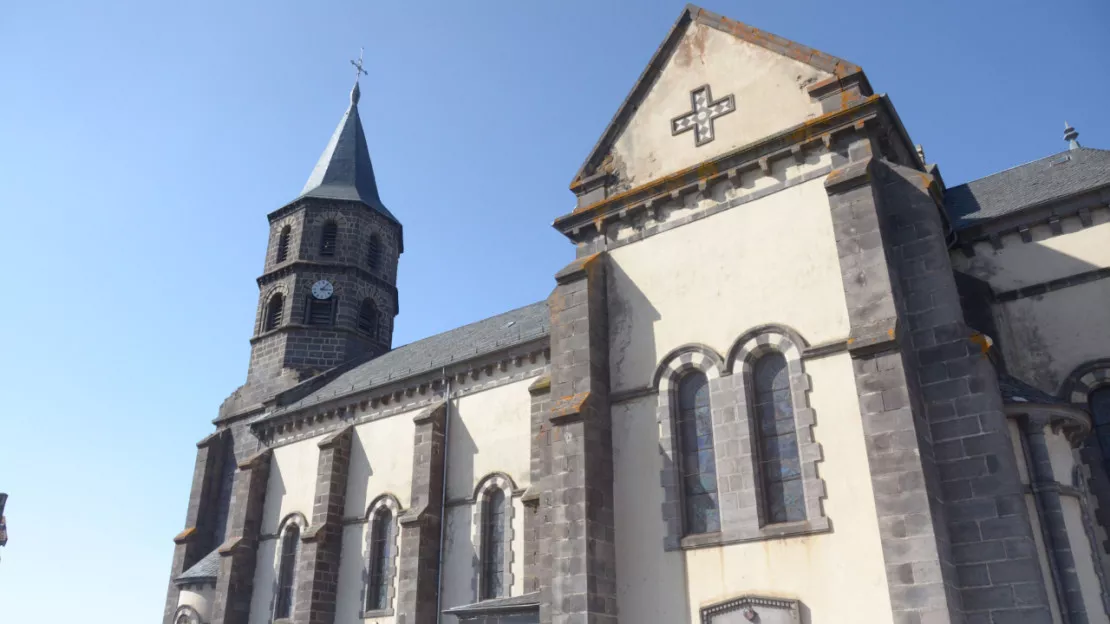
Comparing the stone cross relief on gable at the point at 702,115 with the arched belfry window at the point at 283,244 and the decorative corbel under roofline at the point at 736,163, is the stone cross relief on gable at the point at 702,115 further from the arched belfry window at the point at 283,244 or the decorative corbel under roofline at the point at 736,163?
the arched belfry window at the point at 283,244

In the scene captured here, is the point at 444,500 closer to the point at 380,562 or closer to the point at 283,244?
the point at 380,562

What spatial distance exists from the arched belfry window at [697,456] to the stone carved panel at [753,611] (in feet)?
3.62

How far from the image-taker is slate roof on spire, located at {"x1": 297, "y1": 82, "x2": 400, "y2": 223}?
34.3 m

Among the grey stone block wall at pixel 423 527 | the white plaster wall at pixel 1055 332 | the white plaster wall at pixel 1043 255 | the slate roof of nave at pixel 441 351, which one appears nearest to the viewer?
the white plaster wall at pixel 1055 332

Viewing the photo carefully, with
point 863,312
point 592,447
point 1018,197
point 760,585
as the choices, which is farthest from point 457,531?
point 1018,197

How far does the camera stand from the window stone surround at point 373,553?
20.4 metres

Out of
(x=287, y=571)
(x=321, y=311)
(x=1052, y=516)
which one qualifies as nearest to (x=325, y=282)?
(x=321, y=311)

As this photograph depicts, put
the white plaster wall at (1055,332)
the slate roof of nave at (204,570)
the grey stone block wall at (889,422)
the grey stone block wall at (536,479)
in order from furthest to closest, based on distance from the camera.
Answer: the slate roof of nave at (204,570) < the grey stone block wall at (536,479) < the white plaster wall at (1055,332) < the grey stone block wall at (889,422)

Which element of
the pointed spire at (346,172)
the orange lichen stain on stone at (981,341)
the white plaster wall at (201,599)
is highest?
the pointed spire at (346,172)

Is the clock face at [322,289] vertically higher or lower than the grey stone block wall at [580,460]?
higher

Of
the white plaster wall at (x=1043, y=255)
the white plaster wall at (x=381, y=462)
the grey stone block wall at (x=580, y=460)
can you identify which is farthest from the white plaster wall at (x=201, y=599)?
the white plaster wall at (x=1043, y=255)

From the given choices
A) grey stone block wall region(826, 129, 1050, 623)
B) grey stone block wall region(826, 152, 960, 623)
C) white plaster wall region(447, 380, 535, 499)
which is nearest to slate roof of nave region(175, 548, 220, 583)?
white plaster wall region(447, 380, 535, 499)

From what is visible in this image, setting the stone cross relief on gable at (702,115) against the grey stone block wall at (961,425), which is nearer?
the grey stone block wall at (961,425)

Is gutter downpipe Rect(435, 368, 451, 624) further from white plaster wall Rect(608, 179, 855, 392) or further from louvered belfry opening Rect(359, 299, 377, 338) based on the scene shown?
louvered belfry opening Rect(359, 299, 377, 338)
